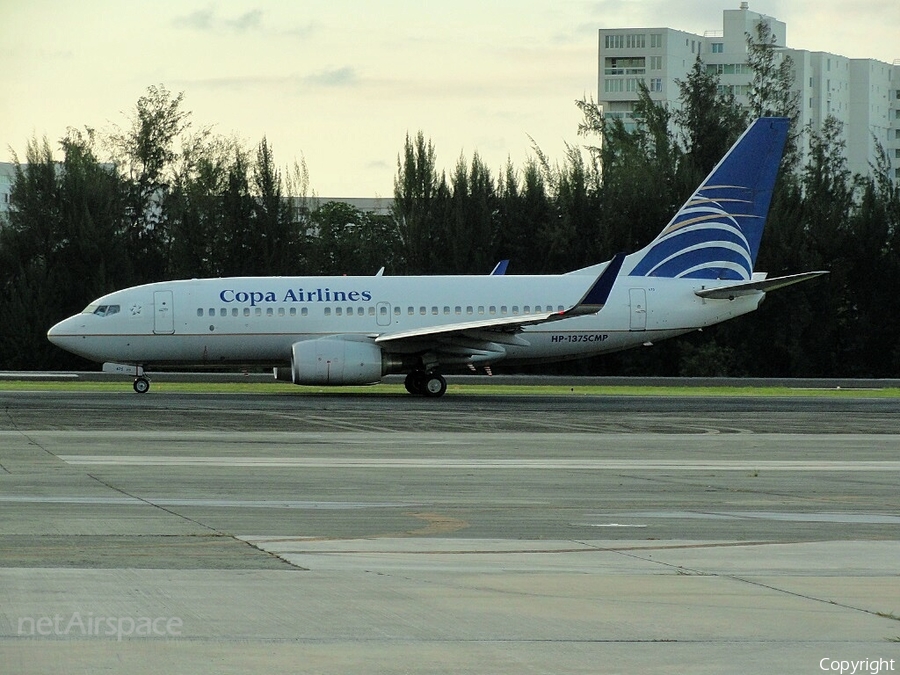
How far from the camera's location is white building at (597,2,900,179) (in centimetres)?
15225

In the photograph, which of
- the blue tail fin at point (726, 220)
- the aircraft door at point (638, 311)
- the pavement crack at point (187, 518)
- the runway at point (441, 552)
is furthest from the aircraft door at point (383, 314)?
the pavement crack at point (187, 518)

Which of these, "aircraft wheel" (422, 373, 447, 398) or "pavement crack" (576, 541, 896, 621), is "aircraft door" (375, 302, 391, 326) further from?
"pavement crack" (576, 541, 896, 621)

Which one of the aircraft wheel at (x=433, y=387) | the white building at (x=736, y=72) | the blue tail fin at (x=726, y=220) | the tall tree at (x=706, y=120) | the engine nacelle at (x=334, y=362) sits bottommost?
the aircraft wheel at (x=433, y=387)

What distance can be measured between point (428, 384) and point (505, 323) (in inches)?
122

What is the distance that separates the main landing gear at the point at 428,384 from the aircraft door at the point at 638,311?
5588 millimetres

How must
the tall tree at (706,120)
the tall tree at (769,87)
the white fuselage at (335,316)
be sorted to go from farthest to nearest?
the tall tree at (769,87), the tall tree at (706,120), the white fuselage at (335,316)

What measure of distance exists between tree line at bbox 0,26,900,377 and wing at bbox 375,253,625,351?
17.5m

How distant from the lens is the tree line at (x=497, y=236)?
52625mm

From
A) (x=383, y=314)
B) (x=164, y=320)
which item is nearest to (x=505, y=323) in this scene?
(x=383, y=314)

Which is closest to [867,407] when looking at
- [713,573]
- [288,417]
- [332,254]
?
[288,417]

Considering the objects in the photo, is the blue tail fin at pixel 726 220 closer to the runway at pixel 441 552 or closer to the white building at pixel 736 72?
the runway at pixel 441 552

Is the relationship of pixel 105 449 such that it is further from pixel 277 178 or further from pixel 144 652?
pixel 277 178

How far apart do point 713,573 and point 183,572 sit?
12.6 ft

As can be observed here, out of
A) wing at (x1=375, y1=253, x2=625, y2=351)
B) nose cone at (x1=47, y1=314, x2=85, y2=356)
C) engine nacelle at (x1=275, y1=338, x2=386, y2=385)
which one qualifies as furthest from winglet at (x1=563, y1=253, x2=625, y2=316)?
nose cone at (x1=47, y1=314, x2=85, y2=356)
